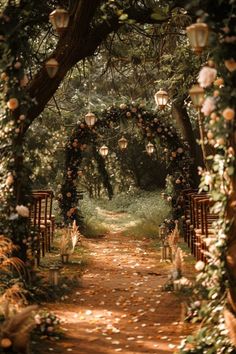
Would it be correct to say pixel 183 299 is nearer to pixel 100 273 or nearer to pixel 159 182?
pixel 100 273

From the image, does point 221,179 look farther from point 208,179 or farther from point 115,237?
point 115,237

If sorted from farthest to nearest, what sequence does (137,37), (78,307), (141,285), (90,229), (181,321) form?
(90,229), (137,37), (141,285), (78,307), (181,321)

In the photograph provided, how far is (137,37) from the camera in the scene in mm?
12312

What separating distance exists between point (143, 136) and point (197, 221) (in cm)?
Answer: 423

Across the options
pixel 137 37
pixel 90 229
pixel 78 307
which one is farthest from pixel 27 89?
pixel 90 229

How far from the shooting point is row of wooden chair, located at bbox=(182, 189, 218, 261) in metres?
8.20

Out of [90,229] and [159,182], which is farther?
[159,182]

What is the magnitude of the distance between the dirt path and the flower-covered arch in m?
2.95

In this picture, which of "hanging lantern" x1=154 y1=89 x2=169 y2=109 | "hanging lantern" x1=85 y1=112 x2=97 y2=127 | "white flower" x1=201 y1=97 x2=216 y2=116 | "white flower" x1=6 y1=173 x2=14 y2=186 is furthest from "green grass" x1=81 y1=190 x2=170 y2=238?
"white flower" x1=201 y1=97 x2=216 y2=116

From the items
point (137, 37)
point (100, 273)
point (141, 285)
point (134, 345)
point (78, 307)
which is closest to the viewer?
point (134, 345)

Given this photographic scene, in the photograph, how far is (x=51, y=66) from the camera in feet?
21.1

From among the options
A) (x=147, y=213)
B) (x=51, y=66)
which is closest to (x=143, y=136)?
(x=147, y=213)

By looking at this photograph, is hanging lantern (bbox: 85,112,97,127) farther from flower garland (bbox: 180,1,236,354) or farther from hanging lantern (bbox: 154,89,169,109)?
flower garland (bbox: 180,1,236,354)

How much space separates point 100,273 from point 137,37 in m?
6.00
